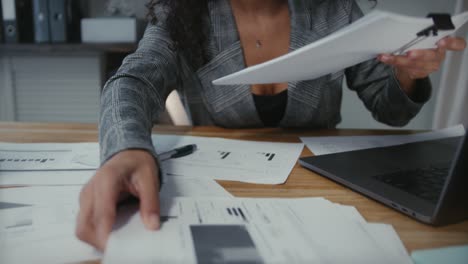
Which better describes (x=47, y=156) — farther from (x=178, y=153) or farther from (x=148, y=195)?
(x=148, y=195)

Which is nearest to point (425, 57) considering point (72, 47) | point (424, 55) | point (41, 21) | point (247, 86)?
point (424, 55)

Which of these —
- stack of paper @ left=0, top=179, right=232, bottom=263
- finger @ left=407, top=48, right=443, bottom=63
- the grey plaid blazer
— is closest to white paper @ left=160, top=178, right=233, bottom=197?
stack of paper @ left=0, top=179, right=232, bottom=263

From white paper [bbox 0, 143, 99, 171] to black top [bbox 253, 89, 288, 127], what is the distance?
1.23ft

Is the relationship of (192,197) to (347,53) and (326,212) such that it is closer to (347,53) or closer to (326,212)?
(326,212)

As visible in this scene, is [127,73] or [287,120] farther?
[287,120]

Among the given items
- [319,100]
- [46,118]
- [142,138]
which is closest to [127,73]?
[142,138]

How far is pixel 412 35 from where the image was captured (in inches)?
19.7

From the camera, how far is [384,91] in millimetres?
849

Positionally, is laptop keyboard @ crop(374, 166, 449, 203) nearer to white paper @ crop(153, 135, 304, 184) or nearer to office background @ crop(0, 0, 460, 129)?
white paper @ crop(153, 135, 304, 184)

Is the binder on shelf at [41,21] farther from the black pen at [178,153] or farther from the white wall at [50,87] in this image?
the black pen at [178,153]

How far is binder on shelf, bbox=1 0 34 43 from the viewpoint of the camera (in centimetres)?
167

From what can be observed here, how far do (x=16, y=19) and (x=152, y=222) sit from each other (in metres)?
1.68

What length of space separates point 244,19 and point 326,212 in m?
0.69

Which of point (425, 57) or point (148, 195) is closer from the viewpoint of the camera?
point (148, 195)
